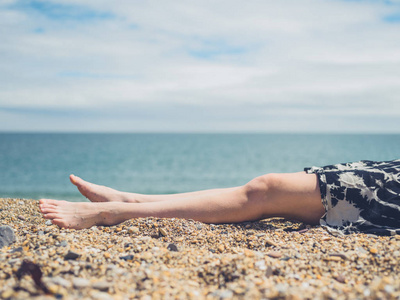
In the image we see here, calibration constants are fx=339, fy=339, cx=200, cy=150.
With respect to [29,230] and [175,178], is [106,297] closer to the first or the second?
[29,230]

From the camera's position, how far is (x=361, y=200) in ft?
10.6

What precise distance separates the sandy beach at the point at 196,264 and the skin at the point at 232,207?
15cm

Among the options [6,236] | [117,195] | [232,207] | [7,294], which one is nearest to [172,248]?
[232,207]

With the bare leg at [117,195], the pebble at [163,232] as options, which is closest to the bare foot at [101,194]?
the bare leg at [117,195]

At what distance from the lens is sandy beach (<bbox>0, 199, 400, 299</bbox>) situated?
177 cm

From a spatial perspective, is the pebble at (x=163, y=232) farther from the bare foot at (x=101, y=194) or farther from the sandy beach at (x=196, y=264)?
the bare foot at (x=101, y=194)

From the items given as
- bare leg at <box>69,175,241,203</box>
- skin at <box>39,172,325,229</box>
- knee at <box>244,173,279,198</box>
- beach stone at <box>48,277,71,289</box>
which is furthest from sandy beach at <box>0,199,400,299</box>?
bare leg at <box>69,175,241,203</box>

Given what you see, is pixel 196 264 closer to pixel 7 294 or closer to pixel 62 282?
pixel 62 282

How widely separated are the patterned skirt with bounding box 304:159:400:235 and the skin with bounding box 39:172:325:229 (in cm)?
12

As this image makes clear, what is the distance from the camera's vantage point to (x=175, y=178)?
22.1m

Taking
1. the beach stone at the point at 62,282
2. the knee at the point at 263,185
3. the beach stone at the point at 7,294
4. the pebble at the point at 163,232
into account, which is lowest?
the pebble at the point at 163,232

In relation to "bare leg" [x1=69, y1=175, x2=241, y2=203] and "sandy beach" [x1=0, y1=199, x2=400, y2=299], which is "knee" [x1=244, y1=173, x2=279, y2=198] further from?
"bare leg" [x1=69, y1=175, x2=241, y2=203]

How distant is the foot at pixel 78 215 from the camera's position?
3.52 meters

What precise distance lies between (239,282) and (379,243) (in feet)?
4.63
